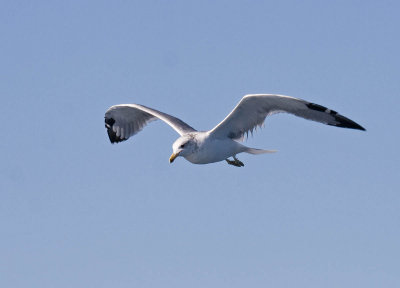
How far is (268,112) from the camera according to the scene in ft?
65.1

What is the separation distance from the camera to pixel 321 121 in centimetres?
1945

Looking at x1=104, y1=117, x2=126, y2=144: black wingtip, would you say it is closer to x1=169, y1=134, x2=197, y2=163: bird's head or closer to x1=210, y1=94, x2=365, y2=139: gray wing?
x1=169, y1=134, x2=197, y2=163: bird's head

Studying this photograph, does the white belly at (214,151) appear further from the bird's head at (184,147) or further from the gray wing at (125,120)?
the gray wing at (125,120)

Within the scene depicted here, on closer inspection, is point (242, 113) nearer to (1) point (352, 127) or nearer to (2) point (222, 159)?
(2) point (222, 159)

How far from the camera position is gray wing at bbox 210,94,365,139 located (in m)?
19.1

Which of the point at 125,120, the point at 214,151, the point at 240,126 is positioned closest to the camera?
the point at 214,151

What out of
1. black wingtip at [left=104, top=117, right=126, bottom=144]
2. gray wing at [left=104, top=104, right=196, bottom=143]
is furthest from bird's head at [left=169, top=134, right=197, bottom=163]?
black wingtip at [left=104, top=117, right=126, bottom=144]

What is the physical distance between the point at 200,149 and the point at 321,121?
11.5 ft

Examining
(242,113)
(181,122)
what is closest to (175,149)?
(242,113)

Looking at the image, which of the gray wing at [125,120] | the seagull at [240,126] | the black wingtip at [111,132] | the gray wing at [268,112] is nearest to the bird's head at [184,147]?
the seagull at [240,126]

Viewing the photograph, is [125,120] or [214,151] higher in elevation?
[125,120]

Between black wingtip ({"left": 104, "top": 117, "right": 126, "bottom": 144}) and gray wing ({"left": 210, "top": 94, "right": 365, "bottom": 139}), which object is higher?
gray wing ({"left": 210, "top": 94, "right": 365, "bottom": 139})

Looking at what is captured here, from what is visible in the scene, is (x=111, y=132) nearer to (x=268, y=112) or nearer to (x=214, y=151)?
Answer: (x=214, y=151)

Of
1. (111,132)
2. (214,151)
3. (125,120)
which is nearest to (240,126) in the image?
(214,151)
